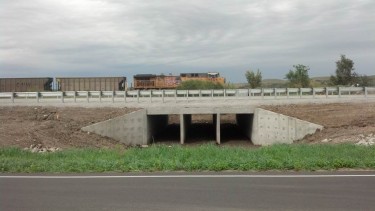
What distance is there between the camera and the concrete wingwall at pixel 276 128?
34.3 m

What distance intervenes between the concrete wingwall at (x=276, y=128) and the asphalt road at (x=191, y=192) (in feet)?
79.5

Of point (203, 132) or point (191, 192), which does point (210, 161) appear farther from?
point (203, 132)

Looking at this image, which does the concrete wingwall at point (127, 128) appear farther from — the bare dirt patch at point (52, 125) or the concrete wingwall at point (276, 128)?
the concrete wingwall at point (276, 128)

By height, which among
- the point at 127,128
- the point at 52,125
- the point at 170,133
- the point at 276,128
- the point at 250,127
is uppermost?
the point at 52,125

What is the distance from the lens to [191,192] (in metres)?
8.66

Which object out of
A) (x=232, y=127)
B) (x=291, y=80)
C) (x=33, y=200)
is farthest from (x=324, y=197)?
(x=291, y=80)

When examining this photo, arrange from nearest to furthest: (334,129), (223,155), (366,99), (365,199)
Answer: (365,199) < (223,155) < (334,129) < (366,99)

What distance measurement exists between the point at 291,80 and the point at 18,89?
4249 cm

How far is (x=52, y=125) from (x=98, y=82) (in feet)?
116

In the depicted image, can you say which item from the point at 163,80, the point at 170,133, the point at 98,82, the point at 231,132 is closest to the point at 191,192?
the point at 170,133

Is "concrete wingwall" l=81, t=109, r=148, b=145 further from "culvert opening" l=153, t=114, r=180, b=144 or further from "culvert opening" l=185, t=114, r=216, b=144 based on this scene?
"culvert opening" l=185, t=114, r=216, b=144

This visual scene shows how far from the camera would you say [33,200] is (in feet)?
27.0

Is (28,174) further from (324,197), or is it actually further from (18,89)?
(18,89)

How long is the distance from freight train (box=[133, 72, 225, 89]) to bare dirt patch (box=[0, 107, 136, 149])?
34863 mm
